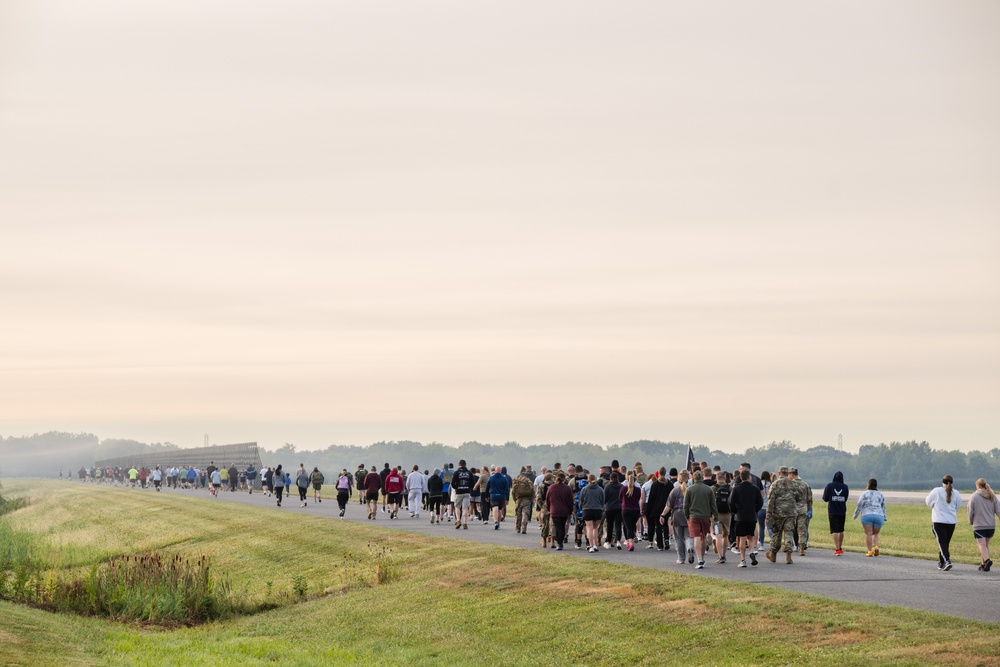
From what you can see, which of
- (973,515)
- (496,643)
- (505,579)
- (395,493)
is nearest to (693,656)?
(496,643)

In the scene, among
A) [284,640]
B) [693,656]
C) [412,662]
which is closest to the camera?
[693,656]

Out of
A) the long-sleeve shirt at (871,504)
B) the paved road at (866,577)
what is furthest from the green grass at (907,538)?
the paved road at (866,577)

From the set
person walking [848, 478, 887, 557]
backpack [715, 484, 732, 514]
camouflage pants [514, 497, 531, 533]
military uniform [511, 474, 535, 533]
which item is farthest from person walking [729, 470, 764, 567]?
camouflage pants [514, 497, 531, 533]

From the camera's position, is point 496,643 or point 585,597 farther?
point 585,597

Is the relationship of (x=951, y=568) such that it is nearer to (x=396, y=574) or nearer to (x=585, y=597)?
(x=585, y=597)

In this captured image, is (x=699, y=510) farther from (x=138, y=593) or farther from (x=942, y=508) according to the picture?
(x=138, y=593)

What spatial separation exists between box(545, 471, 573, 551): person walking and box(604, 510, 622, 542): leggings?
907 mm

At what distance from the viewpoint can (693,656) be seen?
16438 mm

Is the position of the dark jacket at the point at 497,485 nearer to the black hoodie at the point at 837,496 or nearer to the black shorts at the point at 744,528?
the black hoodie at the point at 837,496

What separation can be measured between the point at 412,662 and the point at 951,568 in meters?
10.8

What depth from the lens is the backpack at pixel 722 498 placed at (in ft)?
78.9

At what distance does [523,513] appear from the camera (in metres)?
32.8

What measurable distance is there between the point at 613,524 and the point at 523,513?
543 centimetres

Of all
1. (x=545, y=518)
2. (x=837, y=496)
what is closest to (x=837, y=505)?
(x=837, y=496)
